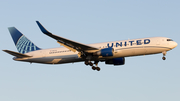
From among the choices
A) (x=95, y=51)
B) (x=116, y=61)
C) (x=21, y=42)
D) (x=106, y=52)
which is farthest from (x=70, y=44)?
(x=21, y=42)

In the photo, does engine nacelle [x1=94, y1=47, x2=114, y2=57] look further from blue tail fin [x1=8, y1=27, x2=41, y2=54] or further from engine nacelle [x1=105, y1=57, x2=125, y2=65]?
blue tail fin [x1=8, y1=27, x2=41, y2=54]

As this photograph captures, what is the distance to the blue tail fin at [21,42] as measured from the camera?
49.2m

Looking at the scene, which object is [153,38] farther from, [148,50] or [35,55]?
A: [35,55]

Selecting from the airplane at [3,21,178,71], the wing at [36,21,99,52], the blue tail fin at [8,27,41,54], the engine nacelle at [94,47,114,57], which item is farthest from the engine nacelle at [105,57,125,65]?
the blue tail fin at [8,27,41,54]

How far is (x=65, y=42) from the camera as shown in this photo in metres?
40.4

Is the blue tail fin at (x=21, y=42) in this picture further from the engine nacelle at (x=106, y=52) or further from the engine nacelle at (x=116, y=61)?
the engine nacelle at (x=106, y=52)

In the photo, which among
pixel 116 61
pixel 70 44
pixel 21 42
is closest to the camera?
pixel 70 44

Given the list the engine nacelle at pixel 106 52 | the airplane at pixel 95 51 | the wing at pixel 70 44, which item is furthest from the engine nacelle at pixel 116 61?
the wing at pixel 70 44

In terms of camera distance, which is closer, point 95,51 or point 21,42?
point 95,51

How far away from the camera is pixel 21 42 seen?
5044cm

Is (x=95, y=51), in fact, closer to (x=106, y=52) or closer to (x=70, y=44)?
(x=106, y=52)

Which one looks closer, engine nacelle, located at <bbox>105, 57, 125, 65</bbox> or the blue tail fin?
engine nacelle, located at <bbox>105, 57, 125, 65</bbox>

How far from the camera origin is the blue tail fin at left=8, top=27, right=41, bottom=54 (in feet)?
162

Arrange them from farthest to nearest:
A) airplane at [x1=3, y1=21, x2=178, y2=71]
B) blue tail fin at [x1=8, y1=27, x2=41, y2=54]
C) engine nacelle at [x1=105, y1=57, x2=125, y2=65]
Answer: blue tail fin at [x1=8, y1=27, x2=41, y2=54], engine nacelle at [x1=105, y1=57, x2=125, y2=65], airplane at [x1=3, y1=21, x2=178, y2=71]
